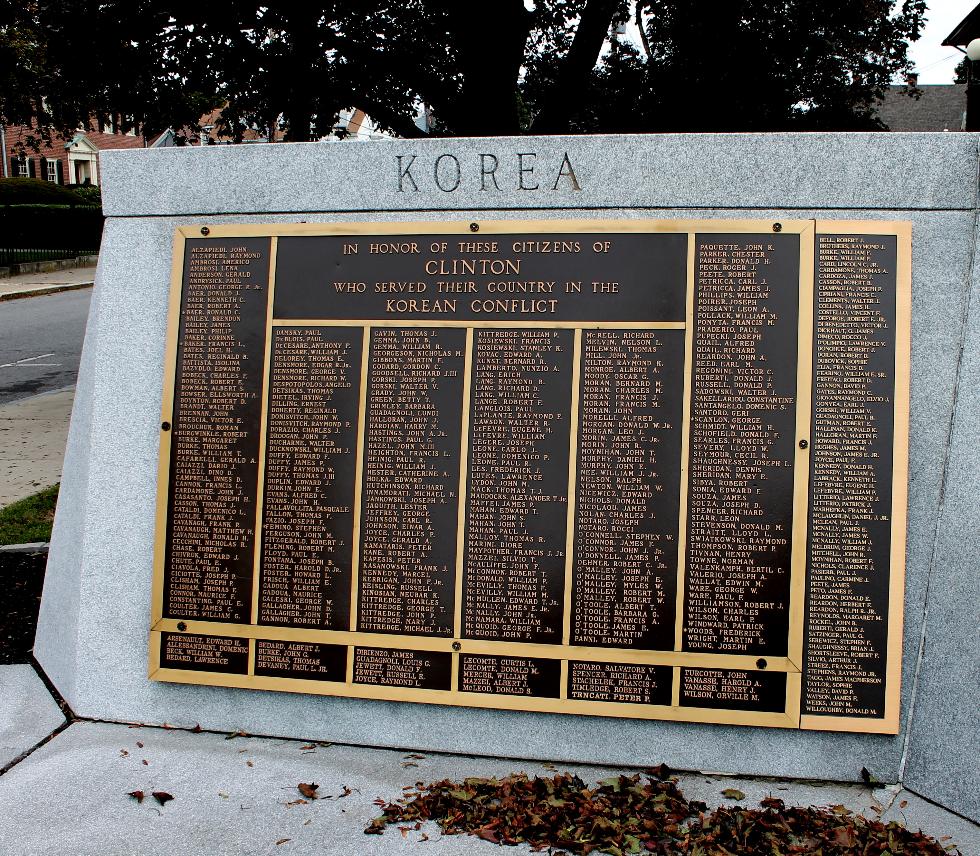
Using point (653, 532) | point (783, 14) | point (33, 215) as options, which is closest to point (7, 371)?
point (783, 14)

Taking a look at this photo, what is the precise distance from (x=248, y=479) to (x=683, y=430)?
83.4 inches

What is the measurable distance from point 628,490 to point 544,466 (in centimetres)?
40

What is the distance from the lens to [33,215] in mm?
32656

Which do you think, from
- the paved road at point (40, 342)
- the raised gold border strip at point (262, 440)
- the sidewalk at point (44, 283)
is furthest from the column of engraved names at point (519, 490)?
the sidewalk at point (44, 283)

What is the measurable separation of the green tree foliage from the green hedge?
21.8 metres

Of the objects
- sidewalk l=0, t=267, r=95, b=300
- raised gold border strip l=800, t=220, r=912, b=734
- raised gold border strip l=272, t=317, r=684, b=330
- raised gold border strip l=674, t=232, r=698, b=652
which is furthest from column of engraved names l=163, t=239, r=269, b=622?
sidewalk l=0, t=267, r=95, b=300

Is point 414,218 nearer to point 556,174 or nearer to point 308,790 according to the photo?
→ point 556,174

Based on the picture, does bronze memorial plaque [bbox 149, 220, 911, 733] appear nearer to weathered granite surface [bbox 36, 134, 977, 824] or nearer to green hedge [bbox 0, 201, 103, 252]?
weathered granite surface [bbox 36, 134, 977, 824]

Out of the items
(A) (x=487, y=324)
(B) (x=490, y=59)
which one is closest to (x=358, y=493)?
(A) (x=487, y=324)

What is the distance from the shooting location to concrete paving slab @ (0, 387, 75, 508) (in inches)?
330

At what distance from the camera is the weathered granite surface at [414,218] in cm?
414

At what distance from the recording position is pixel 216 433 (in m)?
4.60

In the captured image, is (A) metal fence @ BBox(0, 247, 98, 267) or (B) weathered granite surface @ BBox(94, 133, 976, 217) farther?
(A) metal fence @ BBox(0, 247, 98, 267)

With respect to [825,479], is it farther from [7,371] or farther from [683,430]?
[7,371]
